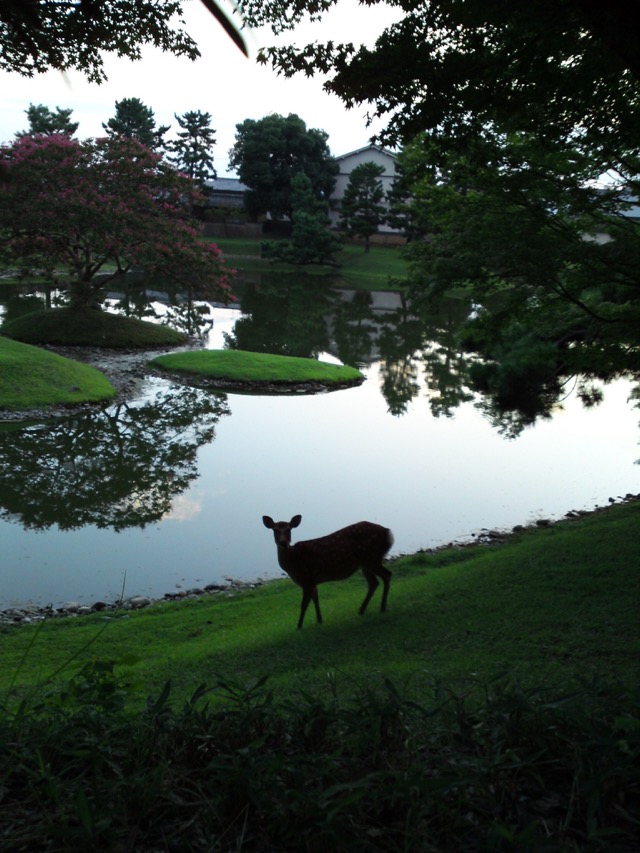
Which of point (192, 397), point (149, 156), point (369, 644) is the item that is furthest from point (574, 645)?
point (149, 156)

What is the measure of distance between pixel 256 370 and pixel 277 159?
36083 mm

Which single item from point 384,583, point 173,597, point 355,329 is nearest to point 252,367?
→ point 355,329

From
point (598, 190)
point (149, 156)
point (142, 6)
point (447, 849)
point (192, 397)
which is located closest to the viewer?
point (447, 849)

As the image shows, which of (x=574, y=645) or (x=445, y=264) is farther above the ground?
(x=445, y=264)

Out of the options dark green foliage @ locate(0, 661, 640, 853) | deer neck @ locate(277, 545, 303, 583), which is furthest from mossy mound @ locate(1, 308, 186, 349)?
dark green foliage @ locate(0, 661, 640, 853)

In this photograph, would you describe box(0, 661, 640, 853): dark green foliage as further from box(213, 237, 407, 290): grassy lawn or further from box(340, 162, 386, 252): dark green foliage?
box(340, 162, 386, 252): dark green foliage

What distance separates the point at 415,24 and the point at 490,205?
2276 mm

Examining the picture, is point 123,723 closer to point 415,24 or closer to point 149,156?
point 415,24

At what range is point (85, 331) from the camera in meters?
26.1

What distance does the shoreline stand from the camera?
338 inches

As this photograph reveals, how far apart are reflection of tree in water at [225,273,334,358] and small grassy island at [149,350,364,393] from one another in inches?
121

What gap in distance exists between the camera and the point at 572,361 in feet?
31.8

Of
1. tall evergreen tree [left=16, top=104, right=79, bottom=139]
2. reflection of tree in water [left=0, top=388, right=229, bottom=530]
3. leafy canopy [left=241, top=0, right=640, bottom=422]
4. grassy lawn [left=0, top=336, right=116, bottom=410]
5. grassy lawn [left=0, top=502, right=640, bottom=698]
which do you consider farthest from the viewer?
tall evergreen tree [left=16, top=104, right=79, bottom=139]

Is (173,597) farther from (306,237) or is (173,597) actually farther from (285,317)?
(306,237)
